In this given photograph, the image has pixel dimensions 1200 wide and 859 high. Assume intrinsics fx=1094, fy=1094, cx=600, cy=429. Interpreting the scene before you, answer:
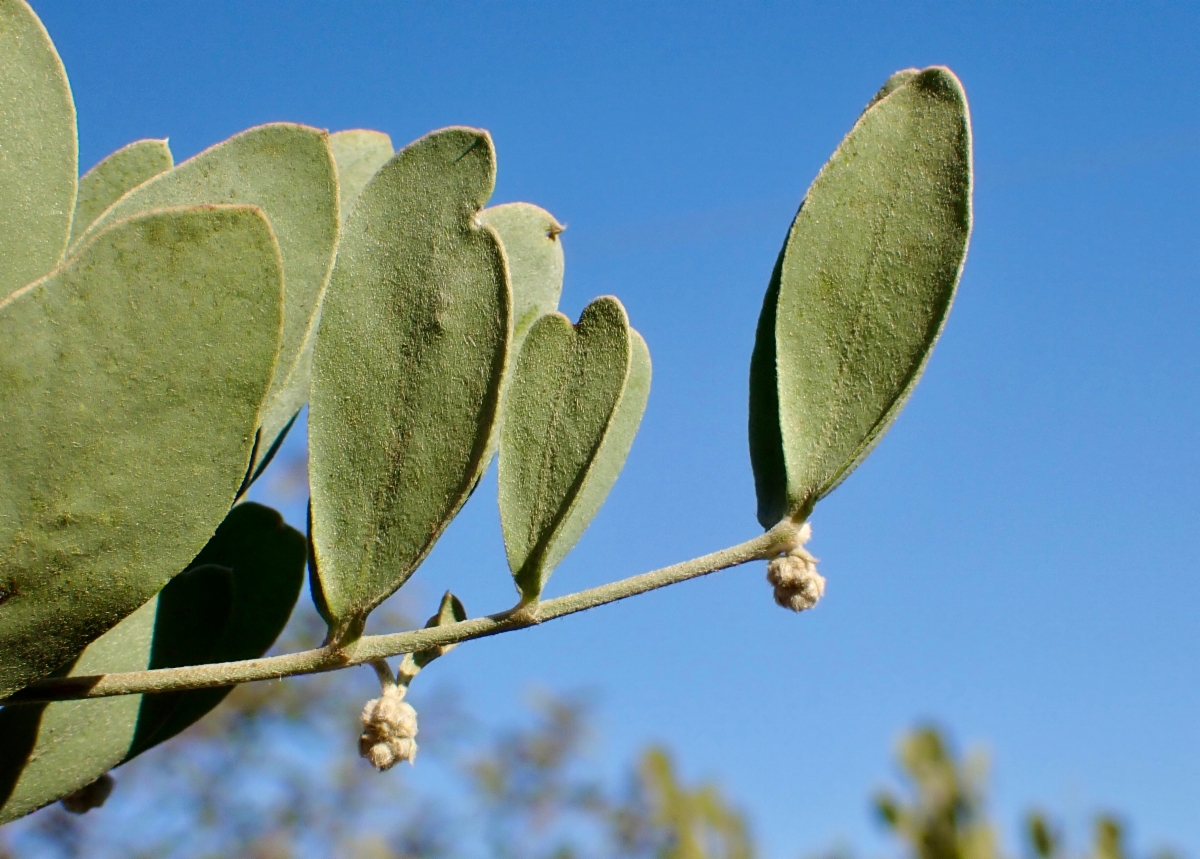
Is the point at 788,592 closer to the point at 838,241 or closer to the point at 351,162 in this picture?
the point at 838,241

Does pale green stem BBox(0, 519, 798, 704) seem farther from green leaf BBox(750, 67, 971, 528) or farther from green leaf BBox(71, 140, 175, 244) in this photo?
green leaf BBox(71, 140, 175, 244)

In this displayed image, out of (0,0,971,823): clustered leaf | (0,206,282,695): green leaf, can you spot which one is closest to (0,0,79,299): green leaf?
(0,0,971,823): clustered leaf

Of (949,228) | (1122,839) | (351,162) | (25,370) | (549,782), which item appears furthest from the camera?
(549,782)

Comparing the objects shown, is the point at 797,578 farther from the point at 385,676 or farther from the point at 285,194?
the point at 285,194

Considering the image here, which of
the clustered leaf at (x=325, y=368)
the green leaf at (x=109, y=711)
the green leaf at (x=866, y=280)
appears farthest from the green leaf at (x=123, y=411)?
the green leaf at (x=866, y=280)

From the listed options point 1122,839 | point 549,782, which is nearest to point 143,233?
point 1122,839

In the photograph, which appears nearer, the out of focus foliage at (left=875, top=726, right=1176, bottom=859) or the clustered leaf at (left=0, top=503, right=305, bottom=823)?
the clustered leaf at (left=0, top=503, right=305, bottom=823)
